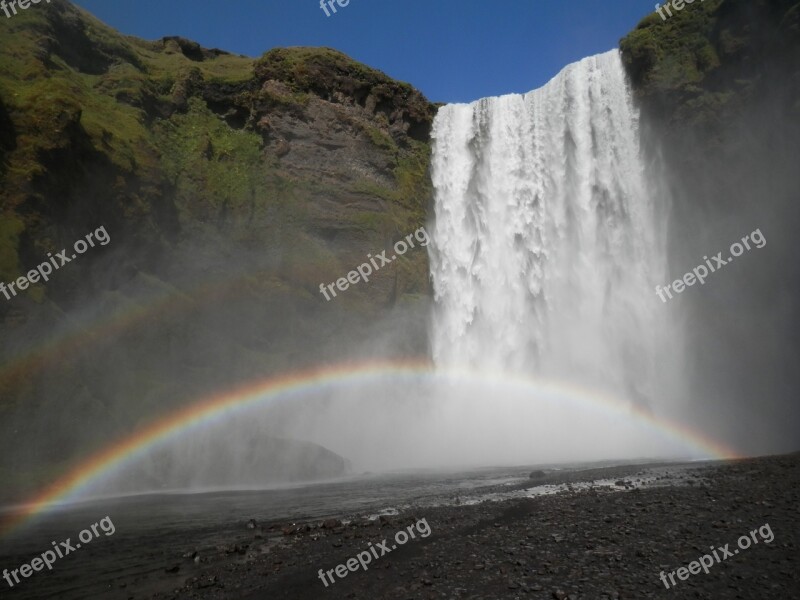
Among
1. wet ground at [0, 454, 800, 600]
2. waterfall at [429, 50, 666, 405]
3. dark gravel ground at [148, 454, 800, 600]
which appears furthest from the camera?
waterfall at [429, 50, 666, 405]

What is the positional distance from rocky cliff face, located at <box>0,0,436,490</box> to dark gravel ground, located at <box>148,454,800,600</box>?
1674 cm

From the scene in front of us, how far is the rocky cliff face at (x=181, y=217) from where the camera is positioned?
86.3 feet

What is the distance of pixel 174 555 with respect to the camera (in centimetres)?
1204

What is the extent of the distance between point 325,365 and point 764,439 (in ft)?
86.6

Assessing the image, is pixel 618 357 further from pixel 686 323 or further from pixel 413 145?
pixel 413 145

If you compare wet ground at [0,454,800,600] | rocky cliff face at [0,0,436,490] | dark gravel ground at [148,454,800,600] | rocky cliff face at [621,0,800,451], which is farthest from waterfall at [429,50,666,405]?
dark gravel ground at [148,454,800,600]

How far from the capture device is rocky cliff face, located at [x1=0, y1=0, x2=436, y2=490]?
26.3 meters

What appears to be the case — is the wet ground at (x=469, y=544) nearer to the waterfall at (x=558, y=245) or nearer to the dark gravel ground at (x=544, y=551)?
the dark gravel ground at (x=544, y=551)

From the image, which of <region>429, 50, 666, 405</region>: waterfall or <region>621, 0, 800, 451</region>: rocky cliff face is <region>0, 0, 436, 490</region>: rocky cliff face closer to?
<region>429, 50, 666, 405</region>: waterfall

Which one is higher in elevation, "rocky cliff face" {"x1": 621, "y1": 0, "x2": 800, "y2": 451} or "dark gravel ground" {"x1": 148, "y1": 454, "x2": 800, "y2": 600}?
"rocky cliff face" {"x1": 621, "y1": 0, "x2": 800, "y2": 451}

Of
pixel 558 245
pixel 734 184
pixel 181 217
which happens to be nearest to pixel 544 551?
pixel 734 184

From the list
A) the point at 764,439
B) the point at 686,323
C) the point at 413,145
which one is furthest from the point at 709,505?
the point at 413,145

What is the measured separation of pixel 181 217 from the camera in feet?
125

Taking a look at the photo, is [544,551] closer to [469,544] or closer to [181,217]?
[469,544]
